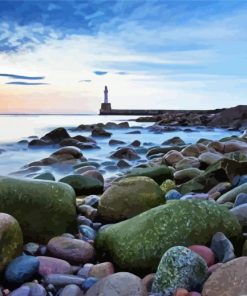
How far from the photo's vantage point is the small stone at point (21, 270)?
2.06m

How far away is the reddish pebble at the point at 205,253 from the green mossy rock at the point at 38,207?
2.64 ft

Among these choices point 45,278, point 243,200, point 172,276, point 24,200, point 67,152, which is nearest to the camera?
point 172,276

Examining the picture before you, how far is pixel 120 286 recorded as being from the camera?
73.4 inches

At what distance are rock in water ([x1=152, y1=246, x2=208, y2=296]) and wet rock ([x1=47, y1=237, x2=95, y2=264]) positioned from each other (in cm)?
50

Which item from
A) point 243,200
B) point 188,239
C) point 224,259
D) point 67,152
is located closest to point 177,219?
point 188,239

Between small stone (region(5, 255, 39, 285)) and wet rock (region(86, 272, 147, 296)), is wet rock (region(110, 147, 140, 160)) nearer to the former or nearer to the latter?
small stone (region(5, 255, 39, 285))

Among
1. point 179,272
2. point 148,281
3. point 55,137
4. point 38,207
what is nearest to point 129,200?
point 38,207

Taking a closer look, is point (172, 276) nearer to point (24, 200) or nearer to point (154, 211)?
point (154, 211)

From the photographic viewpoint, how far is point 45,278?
6.86ft

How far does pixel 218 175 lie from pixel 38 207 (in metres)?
1.94

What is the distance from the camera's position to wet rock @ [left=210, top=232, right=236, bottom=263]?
214cm

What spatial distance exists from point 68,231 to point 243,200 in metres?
1.10

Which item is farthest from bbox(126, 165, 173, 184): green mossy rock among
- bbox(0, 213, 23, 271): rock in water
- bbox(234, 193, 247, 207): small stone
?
bbox(0, 213, 23, 271): rock in water

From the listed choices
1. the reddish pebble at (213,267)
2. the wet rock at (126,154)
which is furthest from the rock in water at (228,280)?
the wet rock at (126,154)
